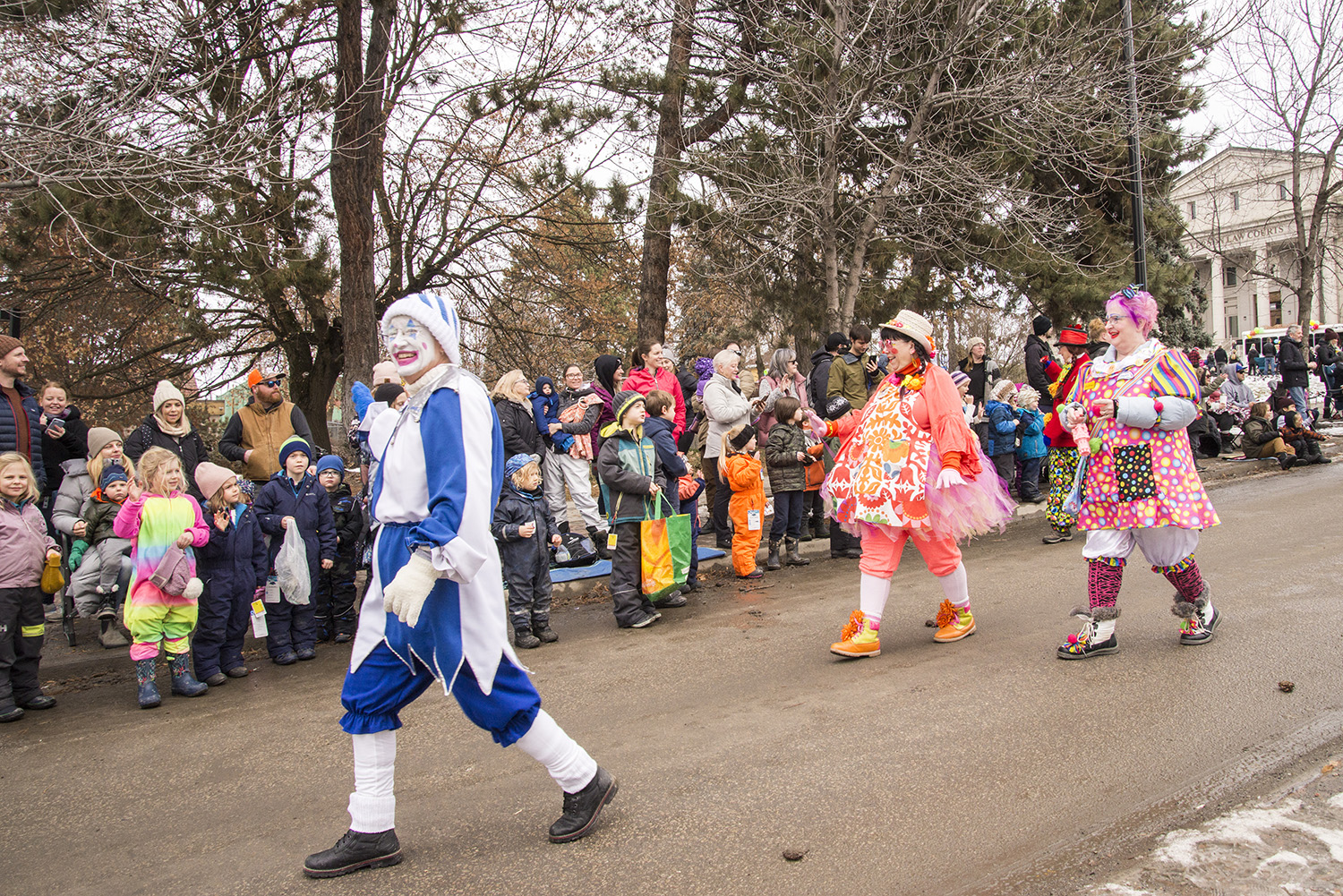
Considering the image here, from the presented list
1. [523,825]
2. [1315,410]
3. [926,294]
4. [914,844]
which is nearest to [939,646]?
[914,844]

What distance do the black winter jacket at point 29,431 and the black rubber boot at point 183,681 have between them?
2.46 m

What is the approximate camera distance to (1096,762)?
3.85 meters

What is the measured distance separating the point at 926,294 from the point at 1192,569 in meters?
10.4

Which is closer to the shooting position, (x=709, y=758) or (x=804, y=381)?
(x=709, y=758)

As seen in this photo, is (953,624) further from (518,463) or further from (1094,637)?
(518,463)

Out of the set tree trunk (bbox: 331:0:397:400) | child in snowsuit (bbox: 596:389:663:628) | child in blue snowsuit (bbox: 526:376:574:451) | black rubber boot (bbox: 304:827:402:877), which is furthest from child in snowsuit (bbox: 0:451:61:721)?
tree trunk (bbox: 331:0:397:400)

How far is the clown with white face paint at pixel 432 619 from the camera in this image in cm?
327

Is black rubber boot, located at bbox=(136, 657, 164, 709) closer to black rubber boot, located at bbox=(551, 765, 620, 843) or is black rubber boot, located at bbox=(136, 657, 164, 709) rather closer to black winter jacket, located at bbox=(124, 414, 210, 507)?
black winter jacket, located at bbox=(124, 414, 210, 507)

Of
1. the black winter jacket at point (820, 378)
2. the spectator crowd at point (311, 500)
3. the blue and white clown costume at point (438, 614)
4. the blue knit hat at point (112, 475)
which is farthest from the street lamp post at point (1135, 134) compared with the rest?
the blue knit hat at point (112, 475)

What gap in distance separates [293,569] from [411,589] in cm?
386

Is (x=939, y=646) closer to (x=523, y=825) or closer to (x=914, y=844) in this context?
(x=914, y=844)

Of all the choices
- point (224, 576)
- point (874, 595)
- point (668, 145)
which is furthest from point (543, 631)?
point (668, 145)

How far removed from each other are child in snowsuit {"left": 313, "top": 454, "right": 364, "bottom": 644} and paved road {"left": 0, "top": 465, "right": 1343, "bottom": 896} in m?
0.56

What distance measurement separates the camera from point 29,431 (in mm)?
7301
